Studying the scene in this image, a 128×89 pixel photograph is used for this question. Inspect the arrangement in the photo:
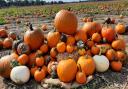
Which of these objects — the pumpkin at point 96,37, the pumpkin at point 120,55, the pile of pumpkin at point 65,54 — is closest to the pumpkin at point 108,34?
the pile of pumpkin at point 65,54

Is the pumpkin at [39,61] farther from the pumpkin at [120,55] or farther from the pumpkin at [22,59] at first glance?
the pumpkin at [120,55]

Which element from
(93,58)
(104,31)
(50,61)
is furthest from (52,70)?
(104,31)

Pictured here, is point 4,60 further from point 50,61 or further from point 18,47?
point 50,61

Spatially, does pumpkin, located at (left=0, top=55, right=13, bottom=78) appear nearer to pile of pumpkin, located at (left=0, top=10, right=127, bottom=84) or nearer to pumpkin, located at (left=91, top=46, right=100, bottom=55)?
pile of pumpkin, located at (left=0, top=10, right=127, bottom=84)

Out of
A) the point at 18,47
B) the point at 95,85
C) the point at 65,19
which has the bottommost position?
the point at 95,85

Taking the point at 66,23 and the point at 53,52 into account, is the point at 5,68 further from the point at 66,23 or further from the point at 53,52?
the point at 66,23

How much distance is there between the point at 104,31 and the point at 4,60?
6.95 feet

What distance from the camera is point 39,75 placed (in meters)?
6.21

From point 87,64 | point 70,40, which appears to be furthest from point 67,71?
point 70,40

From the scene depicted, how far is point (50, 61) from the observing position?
648 centimetres

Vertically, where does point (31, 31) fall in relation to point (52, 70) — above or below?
above

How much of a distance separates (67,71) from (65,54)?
1.74ft

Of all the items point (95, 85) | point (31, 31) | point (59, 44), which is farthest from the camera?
point (31, 31)

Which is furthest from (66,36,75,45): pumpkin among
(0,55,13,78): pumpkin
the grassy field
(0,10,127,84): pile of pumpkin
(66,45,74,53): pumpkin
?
the grassy field
